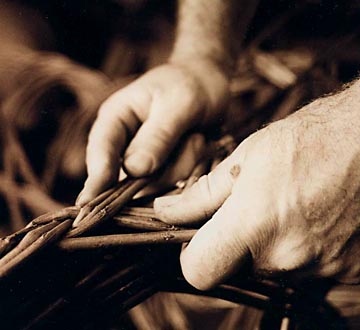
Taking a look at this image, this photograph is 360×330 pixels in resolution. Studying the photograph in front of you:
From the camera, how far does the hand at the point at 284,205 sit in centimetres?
44

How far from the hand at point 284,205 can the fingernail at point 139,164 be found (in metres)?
0.10

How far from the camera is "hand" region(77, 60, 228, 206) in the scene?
57cm

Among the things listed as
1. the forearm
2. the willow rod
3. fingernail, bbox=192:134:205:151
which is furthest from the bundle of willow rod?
the forearm

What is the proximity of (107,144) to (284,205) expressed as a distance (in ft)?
0.78

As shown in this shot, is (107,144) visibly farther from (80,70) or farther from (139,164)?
(80,70)

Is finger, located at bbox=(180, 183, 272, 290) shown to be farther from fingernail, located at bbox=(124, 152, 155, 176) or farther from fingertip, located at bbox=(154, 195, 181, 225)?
fingernail, located at bbox=(124, 152, 155, 176)

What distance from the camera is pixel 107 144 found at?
0.59m

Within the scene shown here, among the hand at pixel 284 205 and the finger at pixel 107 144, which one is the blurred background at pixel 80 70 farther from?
the hand at pixel 284 205

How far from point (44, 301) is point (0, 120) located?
0.41 metres

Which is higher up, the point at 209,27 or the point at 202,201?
the point at 209,27

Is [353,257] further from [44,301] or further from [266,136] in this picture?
[44,301]

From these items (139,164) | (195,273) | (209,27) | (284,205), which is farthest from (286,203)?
(209,27)

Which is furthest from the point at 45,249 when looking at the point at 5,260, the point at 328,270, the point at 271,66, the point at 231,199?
the point at 271,66

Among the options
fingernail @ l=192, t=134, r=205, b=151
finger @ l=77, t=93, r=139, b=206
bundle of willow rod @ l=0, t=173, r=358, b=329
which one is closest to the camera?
bundle of willow rod @ l=0, t=173, r=358, b=329
